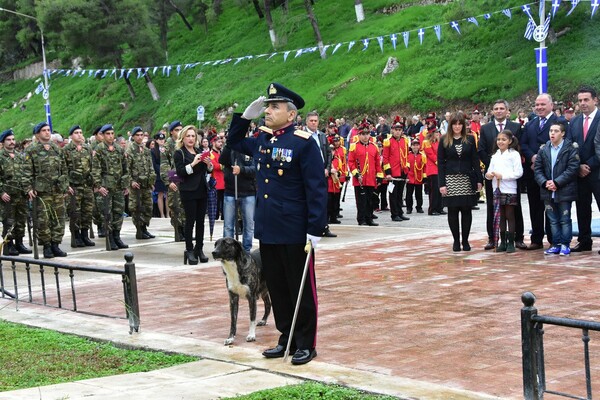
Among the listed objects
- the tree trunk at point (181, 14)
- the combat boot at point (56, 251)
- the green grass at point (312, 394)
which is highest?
the tree trunk at point (181, 14)

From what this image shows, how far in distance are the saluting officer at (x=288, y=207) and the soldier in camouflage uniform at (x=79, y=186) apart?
9753 millimetres

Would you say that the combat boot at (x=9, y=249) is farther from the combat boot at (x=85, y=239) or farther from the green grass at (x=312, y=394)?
the green grass at (x=312, y=394)

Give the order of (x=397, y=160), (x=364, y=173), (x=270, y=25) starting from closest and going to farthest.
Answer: (x=364, y=173) < (x=397, y=160) < (x=270, y=25)

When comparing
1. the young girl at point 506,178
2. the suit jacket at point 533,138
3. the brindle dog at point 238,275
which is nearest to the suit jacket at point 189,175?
the young girl at point 506,178

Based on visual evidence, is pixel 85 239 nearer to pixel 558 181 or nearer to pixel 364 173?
pixel 364 173

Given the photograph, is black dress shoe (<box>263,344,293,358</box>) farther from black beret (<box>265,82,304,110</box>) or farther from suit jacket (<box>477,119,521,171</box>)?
suit jacket (<box>477,119,521,171</box>)

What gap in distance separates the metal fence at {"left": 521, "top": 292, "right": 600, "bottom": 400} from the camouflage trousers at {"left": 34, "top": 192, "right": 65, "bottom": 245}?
11.2 metres

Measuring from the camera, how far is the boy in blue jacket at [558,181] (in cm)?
1251

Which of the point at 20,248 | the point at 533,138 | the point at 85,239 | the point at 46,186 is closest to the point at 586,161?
the point at 533,138

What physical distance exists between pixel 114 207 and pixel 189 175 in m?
4.04

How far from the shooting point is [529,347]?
18.7ft

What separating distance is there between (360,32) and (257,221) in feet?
147

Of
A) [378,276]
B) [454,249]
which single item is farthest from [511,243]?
[378,276]

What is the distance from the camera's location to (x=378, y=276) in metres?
11.6
